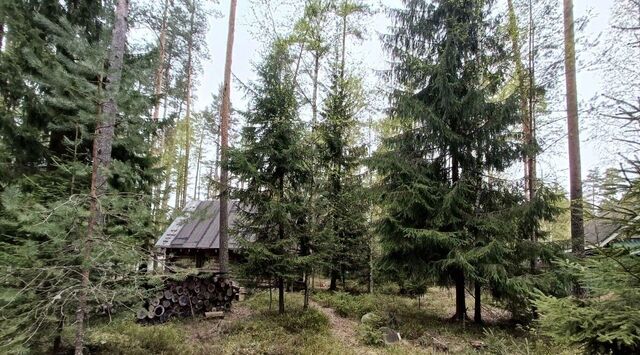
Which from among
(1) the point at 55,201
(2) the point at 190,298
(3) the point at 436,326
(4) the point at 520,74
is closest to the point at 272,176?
(2) the point at 190,298

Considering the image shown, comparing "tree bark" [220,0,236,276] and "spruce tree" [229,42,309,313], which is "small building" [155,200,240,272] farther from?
"spruce tree" [229,42,309,313]

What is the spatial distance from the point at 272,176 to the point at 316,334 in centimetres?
410

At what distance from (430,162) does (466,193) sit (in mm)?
1286

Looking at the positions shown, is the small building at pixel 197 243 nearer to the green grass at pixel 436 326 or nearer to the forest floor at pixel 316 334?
the forest floor at pixel 316 334

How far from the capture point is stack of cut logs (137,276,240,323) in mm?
8094

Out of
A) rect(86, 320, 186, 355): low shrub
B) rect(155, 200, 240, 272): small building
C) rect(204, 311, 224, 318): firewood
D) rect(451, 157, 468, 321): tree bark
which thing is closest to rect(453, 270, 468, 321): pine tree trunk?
rect(451, 157, 468, 321): tree bark

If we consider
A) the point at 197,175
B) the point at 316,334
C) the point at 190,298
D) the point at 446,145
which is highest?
the point at 197,175

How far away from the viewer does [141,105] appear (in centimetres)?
467

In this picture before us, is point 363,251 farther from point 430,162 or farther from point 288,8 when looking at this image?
point 288,8

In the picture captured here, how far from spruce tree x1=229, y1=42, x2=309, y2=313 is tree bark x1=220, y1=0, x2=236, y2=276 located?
479 millimetres

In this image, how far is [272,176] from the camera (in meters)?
8.95

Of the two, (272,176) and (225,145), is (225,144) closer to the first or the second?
(225,145)

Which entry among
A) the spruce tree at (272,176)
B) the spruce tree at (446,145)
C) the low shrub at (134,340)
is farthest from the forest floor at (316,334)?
the spruce tree at (446,145)

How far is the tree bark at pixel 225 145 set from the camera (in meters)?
9.00
